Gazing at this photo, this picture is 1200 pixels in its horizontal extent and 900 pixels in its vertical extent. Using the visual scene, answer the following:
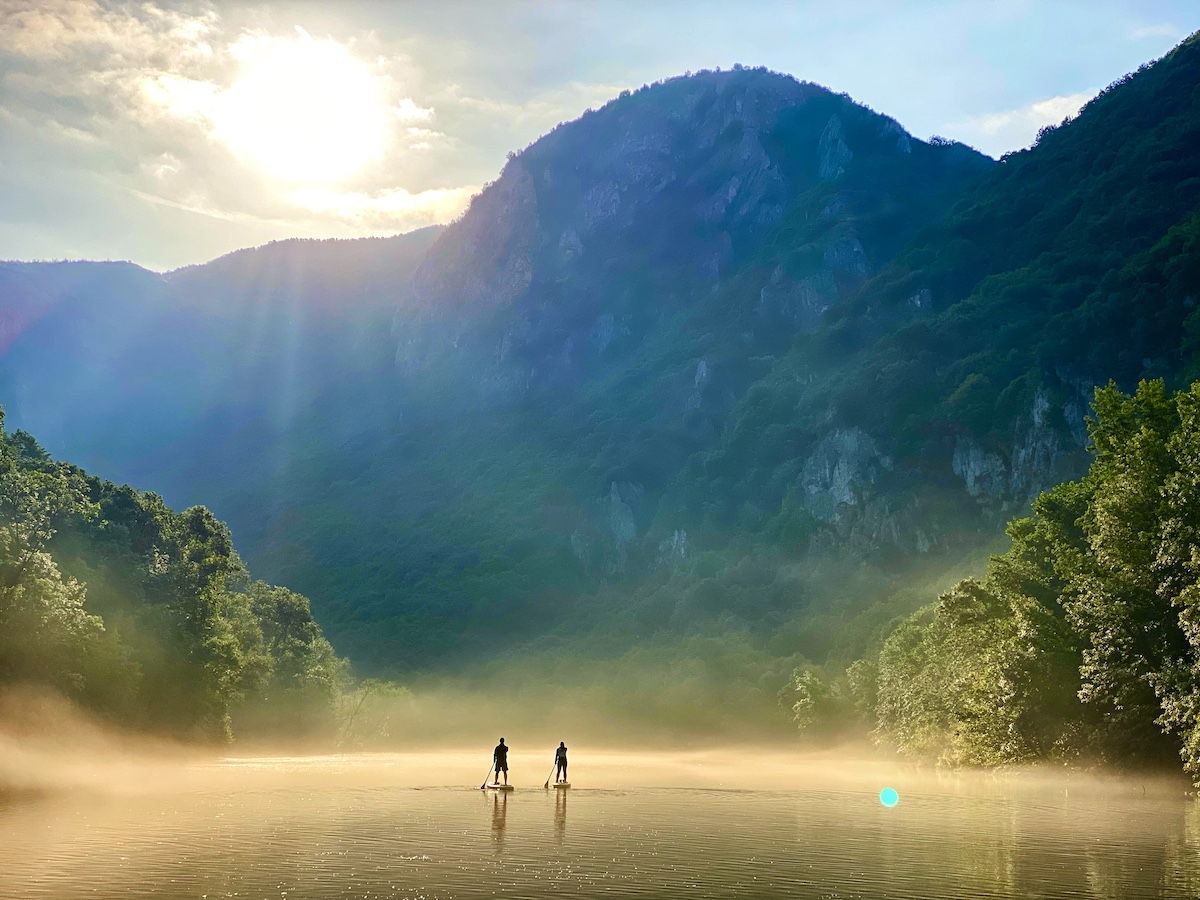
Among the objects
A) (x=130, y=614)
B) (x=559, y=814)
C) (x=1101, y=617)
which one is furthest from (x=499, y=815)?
(x=130, y=614)

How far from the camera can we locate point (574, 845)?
32969mm

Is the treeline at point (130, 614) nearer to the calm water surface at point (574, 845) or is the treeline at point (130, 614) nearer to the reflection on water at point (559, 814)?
the calm water surface at point (574, 845)

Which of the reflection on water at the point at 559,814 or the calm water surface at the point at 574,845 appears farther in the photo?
the reflection on water at the point at 559,814

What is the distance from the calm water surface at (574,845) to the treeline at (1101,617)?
533cm

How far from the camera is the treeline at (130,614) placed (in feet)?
230

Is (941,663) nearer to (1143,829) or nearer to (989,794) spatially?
(989,794)

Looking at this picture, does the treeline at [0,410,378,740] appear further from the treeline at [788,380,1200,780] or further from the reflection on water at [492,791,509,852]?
the treeline at [788,380,1200,780]

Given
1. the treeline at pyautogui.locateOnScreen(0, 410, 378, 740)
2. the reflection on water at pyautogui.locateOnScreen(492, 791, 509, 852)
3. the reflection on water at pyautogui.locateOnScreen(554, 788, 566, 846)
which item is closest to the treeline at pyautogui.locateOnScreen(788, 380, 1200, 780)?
the reflection on water at pyautogui.locateOnScreen(554, 788, 566, 846)

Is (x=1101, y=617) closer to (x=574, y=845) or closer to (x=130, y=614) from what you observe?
(x=574, y=845)

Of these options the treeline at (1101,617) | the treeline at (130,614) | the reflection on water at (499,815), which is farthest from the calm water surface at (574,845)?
the treeline at (130,614)

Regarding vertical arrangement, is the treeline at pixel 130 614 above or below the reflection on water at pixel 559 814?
above

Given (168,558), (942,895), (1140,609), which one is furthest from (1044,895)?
(168,558)

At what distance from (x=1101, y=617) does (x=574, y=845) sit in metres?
35.5

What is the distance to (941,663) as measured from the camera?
107375mm
